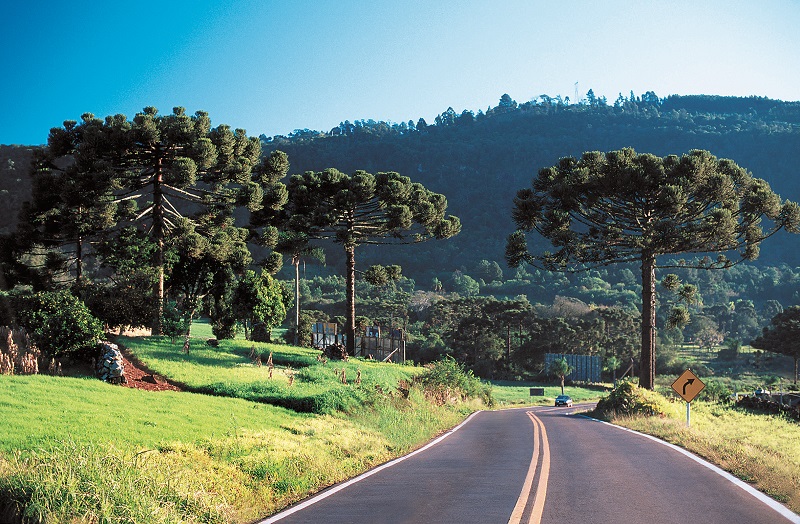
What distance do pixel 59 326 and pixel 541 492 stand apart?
1617 cm

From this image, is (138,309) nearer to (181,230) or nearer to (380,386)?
(181,230)

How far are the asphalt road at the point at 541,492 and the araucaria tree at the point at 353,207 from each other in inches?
885

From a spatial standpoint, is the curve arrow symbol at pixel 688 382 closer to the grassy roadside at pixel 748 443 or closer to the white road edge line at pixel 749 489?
the grassy roadside at pixel 748 443

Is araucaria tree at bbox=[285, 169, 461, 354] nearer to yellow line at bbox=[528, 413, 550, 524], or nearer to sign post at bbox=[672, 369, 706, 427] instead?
sign post at bbox=[672, 369, 706, 427]

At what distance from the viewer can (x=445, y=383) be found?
3572 cm

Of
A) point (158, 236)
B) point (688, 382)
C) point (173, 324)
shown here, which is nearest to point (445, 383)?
point (173, 324)

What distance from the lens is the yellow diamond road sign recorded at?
21578mm

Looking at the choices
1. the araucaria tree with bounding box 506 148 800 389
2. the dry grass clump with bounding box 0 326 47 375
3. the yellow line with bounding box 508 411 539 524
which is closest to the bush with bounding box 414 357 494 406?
the araucaria tree with bounding box 506 148 800 389

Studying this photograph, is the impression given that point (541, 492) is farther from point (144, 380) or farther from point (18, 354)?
point (18, 354)

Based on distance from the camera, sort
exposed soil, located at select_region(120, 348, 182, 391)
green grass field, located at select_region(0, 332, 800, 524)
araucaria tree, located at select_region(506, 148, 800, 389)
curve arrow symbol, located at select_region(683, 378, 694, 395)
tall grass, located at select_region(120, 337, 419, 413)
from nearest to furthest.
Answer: green grass field, located at select_region(0, 332, 800, 524)
tall grass, located at select_region(120, 337, 419, 413)
exposed soil, located at select_region(120, 348, 182, 391)
curve arrow symbol, located at select_region(683, 378, 694, 395)
araucaria tree, located at select_region(506, 148, 800, 389)

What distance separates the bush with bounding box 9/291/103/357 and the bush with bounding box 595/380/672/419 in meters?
20.0

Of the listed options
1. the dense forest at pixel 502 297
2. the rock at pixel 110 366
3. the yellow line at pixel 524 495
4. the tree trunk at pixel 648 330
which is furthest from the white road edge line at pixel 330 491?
the dense forest at pixel 502 297

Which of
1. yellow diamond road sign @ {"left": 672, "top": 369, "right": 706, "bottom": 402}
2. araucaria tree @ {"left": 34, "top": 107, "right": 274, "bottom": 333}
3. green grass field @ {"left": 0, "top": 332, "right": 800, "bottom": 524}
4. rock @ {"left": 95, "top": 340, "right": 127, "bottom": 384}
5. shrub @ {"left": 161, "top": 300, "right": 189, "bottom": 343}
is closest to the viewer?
green grass field @ {"left": 0, "top": 332, "right": 800, "bottom": 524}

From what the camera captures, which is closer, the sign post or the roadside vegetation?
the roadside vegetation
